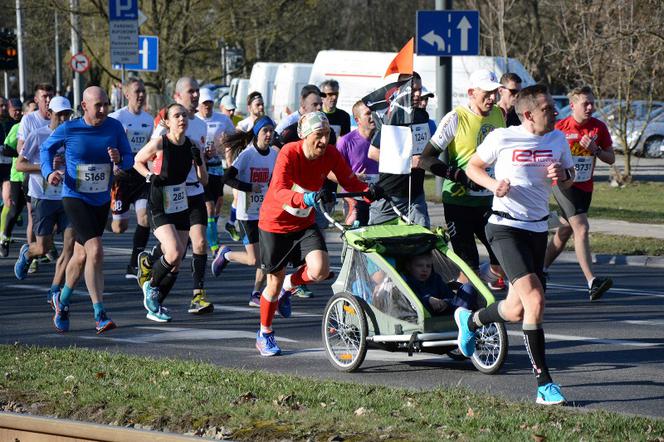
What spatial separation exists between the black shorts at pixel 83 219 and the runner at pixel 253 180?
1.81 meters

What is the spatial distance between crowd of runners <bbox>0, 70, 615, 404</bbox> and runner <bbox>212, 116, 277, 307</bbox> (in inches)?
0.5

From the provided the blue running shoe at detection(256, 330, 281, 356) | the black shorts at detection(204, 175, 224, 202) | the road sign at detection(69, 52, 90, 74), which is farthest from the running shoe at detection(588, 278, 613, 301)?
the road sign at detection(69, 52, 90, 74)

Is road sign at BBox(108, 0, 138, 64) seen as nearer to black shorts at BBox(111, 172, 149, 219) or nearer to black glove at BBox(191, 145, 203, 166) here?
black shorts at BBox(111, 172, 149, 219)

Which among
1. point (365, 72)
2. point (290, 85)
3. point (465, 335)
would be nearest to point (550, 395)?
point (465, 335)

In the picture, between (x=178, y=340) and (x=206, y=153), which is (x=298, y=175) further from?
(x=206, y=153)

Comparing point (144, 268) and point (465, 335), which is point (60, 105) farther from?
point (465, 335)

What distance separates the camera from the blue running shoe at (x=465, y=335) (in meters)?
8.64

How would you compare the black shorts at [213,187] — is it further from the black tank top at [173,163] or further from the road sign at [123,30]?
the road sign at [123,30]

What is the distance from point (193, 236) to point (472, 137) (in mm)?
2862

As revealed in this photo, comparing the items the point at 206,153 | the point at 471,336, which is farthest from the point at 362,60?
the point at 471,336

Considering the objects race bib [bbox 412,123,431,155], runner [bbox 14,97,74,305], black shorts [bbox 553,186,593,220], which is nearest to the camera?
race bib [bbox 412,123,431,155]

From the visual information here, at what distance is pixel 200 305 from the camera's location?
39.6ft

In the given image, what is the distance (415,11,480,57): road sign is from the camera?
59.8 ft

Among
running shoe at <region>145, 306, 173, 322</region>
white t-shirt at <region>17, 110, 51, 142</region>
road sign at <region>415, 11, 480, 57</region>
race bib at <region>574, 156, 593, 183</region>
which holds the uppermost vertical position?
road sign at <region>415, 11, 480, 57</region>
